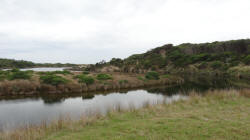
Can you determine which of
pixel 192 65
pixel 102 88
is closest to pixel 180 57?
pixel 192 65

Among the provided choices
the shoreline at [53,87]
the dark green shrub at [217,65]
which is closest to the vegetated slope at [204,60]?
the dark green shrub at [217,65]

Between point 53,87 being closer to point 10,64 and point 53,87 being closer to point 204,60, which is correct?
point 204,60

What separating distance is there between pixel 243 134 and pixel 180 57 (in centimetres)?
5787

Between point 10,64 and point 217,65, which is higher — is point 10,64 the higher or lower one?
the higher one

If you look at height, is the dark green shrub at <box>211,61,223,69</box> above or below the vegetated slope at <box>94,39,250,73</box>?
below

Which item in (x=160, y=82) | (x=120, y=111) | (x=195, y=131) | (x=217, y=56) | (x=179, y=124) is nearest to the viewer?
(x=195, y=131)

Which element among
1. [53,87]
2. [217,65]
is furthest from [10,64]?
[217,65]

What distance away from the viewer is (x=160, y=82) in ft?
84.0

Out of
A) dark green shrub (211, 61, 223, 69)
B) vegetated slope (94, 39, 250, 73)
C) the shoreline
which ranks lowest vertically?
the shoreline

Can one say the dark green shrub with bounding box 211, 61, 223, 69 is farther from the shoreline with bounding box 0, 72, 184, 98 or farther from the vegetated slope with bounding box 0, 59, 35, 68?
the vegetated slope with bounding box 0, 59, 35, 68

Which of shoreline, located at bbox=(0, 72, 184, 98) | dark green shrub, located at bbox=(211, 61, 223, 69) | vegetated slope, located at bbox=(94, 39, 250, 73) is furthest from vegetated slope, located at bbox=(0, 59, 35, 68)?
dark green shrub, located at bbox=(211, 61, 223, 69)

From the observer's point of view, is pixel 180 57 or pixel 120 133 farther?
pixel 180 57

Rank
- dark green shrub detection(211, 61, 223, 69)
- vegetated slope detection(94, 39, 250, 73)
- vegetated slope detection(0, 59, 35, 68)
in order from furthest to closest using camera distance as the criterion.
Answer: vegetated slope detection(0, 59, 35, 68), vegetated slope detection(94, 39, 250, 73), dark green shrub detection(211, 61, 223, 69)

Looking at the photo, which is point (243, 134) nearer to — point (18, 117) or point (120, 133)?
point (120, 133)
